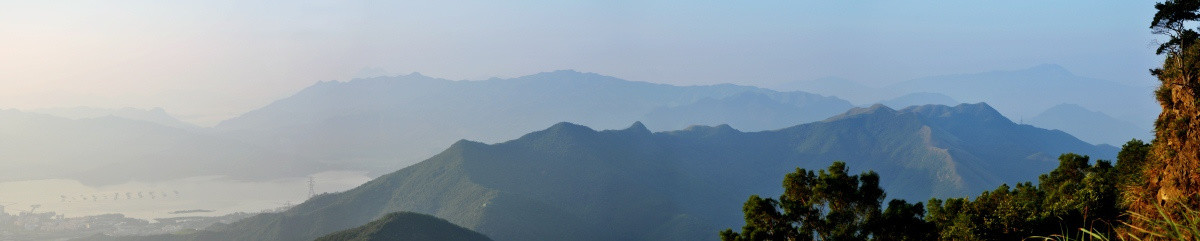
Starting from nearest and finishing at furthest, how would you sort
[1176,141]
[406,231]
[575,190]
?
[1176,141]
[406,231]
[575,190]

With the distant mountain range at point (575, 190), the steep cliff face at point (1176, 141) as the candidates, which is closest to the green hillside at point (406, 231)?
the distant mountain range at point (575, 190)

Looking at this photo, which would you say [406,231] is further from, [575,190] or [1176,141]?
[1176,141]

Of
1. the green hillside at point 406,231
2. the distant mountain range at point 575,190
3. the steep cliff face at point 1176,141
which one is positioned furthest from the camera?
the distant mountain range at point 575,190

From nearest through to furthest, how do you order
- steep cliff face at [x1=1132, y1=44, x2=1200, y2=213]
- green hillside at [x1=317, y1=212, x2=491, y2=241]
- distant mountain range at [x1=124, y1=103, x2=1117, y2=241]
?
steep cliff face at [x1=1132, y1=44, x2=1200, y2=213] → green hillside at [x1=317, y1=212, x2=491, y2=241] → distant mountain range at [x1=124, y1=103, x2=1117, y2=241]

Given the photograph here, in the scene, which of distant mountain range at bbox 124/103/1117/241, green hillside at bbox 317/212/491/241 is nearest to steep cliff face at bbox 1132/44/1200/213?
green hillside at bbox 317/212/491/241

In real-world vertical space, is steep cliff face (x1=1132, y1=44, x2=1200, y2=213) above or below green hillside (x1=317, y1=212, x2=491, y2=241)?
above

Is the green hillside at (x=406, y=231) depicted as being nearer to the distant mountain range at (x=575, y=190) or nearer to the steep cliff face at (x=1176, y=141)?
the distant mountain range at (x=575, y=190)

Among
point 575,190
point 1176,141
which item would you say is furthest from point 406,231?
point 1176,141

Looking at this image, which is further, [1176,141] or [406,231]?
[406,231]

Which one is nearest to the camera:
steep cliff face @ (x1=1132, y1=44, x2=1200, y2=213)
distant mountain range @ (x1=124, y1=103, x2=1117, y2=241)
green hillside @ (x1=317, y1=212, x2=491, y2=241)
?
steep cliff face @ (x1=1132, y1=44, x2=1200, y2=213)

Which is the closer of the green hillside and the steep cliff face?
the steep cliff face

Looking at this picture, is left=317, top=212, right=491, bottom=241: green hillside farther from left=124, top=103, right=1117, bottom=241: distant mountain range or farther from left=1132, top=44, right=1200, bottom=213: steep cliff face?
left=1132, top=44, right=1200, bottom=213: steep cliff face

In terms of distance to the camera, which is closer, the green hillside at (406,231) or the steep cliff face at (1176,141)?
the steep cliff face at (1176,141)

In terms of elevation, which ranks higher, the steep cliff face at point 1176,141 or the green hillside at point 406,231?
the steep cliff face at point 1176,141
